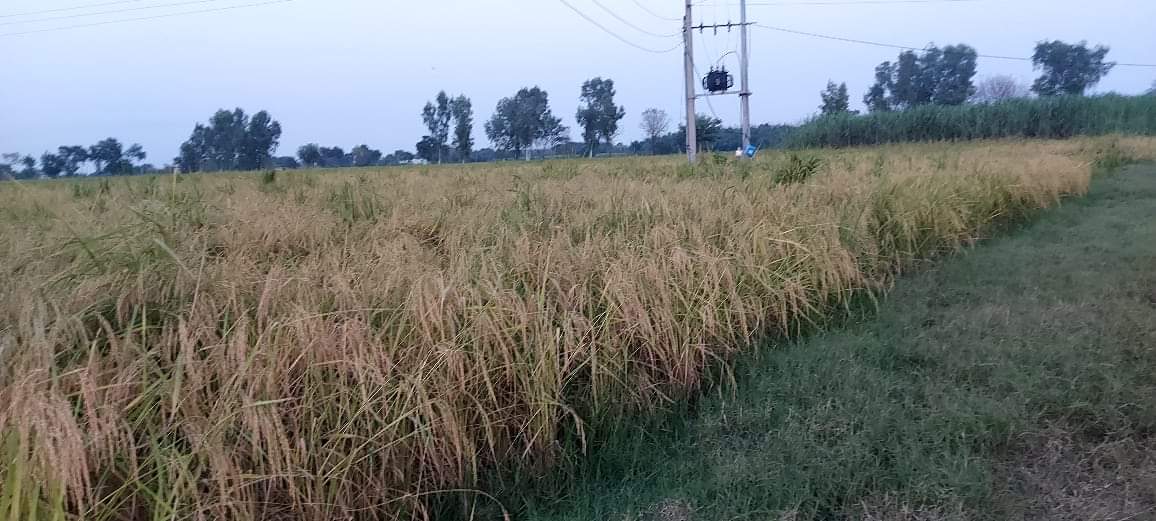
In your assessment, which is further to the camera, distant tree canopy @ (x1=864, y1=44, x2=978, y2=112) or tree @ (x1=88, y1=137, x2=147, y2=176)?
distant tree canopy @ (x1=864, y1=44, x2=978, y2=112)

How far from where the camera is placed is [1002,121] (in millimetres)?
30078

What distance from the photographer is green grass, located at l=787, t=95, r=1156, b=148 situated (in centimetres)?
2825

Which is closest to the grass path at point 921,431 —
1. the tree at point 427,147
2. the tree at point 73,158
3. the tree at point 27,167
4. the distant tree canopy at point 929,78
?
the tree at point 27,167

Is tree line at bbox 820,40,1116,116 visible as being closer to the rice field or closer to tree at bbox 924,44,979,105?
tree at bbox 924,44,979,105

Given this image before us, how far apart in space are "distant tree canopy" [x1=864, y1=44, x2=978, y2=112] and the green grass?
41.5 feet

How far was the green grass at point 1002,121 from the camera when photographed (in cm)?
2825

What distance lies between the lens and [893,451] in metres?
2.25

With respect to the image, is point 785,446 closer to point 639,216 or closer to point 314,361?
point 314,361

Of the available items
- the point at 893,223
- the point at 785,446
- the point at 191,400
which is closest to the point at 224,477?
the point at 191,400

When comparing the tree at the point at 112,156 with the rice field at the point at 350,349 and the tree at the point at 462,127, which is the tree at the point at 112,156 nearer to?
the rice field at the point at 350,349

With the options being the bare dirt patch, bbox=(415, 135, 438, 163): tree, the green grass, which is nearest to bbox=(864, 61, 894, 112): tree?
the green grass

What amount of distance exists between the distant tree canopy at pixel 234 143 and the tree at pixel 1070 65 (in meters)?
48.3

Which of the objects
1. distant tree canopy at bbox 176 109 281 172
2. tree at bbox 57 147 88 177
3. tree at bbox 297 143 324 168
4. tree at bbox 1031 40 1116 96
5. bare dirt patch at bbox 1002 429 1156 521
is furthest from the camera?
tree at bbox 1031 40 1116 96

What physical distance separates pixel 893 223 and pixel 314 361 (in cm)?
443
